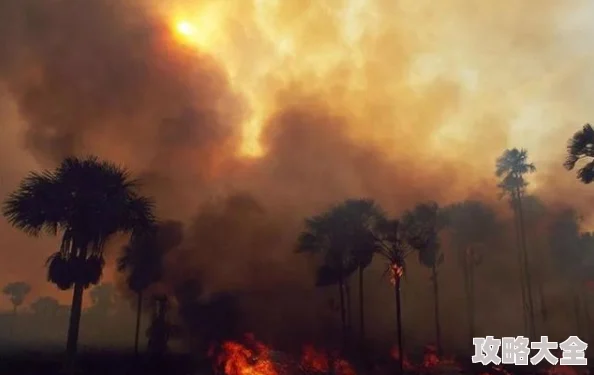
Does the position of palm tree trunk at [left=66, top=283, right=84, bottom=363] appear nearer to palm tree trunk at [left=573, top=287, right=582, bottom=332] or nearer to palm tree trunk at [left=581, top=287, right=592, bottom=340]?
palm tree trunk at [left=573, top=287, right=582, bottom=332]

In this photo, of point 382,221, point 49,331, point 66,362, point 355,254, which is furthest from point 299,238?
point 49,331

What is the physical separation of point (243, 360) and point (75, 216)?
691 inches

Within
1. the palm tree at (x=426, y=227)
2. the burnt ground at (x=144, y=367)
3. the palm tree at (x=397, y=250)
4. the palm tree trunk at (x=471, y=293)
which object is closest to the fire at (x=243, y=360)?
the burnt ground at (x=144, y=367)

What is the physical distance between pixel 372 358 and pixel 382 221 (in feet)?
38.3

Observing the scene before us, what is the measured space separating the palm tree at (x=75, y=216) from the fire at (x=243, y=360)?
46.5 feet

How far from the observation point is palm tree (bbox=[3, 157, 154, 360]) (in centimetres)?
2727

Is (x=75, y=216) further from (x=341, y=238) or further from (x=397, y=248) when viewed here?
(x=341, y=238)

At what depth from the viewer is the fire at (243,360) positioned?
1527 inches

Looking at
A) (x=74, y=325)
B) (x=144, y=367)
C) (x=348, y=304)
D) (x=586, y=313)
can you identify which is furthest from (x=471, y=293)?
(x=74, y=325)

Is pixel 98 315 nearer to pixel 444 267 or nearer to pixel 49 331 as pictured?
pixel 49 331

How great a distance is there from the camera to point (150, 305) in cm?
5403

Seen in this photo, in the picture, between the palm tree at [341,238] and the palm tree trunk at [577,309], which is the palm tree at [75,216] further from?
the palm tree trunk at [577,309]

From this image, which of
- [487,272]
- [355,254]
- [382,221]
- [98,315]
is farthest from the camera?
[98,315]

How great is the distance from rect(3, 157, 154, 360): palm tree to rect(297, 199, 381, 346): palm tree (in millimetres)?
23850
